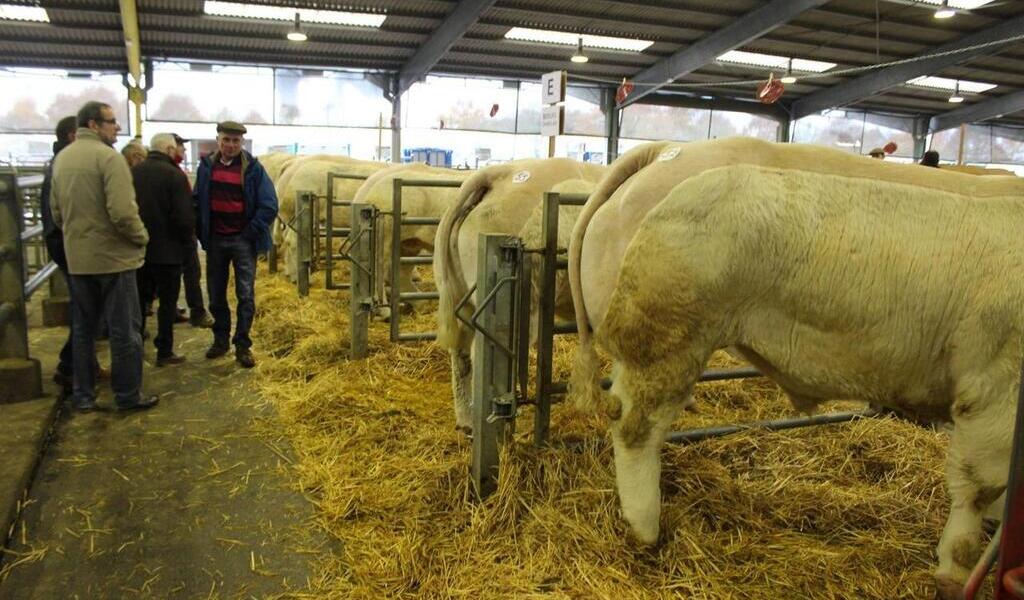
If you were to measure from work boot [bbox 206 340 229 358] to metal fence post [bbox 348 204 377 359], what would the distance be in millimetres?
954

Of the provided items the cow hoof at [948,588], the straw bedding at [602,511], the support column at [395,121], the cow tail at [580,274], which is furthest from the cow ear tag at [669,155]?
the support column at [395,121]

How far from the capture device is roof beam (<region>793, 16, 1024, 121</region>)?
15.2 m

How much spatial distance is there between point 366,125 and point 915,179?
17.4 metres

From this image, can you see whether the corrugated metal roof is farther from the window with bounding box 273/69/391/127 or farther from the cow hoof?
the cow hoof

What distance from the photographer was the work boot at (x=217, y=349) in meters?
5.45

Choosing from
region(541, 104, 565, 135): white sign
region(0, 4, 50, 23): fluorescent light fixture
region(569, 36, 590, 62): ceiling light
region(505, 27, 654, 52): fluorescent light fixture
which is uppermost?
region(505, 27, 654, 52): fluorescent light fixture

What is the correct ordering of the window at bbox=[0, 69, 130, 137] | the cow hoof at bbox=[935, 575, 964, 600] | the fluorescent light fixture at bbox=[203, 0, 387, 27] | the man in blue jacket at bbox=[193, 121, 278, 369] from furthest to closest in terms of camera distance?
the window at bbox=[0, 69, 130, 137] → the fluorescent light fixture at bbox=[203, 0, 387, 27] → the man in blue jacket at bbox=[193, 121, 278, 369] → the cow hoof at bbox=[935, 575, 964, 600]

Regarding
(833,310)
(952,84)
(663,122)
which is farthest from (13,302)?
(952,84)

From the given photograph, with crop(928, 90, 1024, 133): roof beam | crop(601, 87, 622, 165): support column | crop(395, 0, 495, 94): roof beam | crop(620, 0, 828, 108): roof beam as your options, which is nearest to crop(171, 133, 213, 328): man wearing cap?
crop(395, 0, 495, 94): roof beam

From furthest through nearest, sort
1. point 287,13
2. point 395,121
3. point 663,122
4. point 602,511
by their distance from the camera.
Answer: point 663,122 → point 395,121 → point 287,13 → point 602,511

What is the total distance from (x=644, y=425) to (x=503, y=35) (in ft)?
48.7

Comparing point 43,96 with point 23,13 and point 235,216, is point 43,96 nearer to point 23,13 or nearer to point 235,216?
point 23,13

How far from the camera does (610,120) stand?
807 inches

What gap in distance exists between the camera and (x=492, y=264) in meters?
3.03
